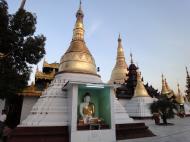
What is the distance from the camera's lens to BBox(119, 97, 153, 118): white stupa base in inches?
1033

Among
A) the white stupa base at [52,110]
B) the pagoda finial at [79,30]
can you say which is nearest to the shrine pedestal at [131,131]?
the white stupa base at [52,110]

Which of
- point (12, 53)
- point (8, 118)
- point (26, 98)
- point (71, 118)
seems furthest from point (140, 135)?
point (8, 118)

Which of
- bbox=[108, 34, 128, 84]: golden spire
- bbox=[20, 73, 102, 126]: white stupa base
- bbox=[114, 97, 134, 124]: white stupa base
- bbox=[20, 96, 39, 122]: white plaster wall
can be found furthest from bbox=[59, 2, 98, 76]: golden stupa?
bbox=[108, 34, 128, 84]: golden spire

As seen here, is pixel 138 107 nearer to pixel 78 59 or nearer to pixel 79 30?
pixel 79 30

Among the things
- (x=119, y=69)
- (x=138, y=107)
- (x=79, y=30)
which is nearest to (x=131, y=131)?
(x=79, y=30)

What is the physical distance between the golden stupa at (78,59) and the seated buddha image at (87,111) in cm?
327

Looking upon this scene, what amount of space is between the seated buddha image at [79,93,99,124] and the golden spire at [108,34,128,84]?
29235 mm

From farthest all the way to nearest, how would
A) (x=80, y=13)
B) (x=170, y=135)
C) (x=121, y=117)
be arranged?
(x=80, y=13) < (x=121, y=117) < (x=170, y=135)

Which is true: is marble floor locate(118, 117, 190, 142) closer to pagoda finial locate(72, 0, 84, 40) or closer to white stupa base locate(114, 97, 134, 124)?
white stupa base locate(114, 97, 134, 124)

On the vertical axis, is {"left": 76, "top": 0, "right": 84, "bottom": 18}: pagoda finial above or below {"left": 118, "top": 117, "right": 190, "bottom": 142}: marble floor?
above

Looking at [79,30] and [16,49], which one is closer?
[16,49]

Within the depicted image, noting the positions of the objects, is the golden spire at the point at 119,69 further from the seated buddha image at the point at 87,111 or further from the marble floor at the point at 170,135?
the seated buddha image at the point at 87,111

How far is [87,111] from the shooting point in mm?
10852

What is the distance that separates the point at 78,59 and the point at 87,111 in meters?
4.88
